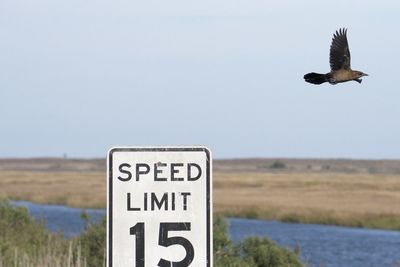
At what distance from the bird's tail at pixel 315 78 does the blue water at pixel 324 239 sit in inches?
661

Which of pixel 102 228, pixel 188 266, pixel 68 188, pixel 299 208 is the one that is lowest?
pixel 188 266

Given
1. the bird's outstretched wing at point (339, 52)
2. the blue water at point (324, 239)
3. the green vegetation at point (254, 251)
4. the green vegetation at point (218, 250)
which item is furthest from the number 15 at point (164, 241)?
the blue water at point (324, 239)

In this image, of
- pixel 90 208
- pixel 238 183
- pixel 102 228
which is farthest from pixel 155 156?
pixel 238 183

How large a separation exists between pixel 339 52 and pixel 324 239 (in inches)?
1173

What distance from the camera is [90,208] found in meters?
52.2

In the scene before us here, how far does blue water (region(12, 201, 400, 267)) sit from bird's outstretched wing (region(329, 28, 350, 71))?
53.1 ft

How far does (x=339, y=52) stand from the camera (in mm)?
5758

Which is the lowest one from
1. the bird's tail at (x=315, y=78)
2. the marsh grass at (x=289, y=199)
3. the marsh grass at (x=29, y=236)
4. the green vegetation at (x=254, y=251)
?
the bird's tail at (x=315, y=78)

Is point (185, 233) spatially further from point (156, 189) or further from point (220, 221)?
point (220, 221)

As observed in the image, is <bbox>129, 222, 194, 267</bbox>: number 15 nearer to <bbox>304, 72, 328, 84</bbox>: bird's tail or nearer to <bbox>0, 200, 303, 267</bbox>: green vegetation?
<bbox>304, 72, 328, 84</bbox>: bird's tail

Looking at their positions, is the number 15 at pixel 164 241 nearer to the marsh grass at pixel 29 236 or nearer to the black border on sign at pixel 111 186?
the black border on sign at pixel 111 186

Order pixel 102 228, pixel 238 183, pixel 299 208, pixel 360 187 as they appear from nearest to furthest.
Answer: pixel 102 228 → pixel 299 208 → pixel 360 187 → pixel 238 183

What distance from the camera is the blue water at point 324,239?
2686 cm

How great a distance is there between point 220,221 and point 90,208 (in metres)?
37.9
